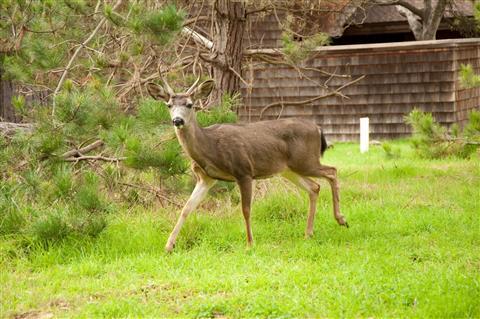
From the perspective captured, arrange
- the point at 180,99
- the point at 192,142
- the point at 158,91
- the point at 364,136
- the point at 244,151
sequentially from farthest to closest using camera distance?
the point at 364,136 → the point at 244,151 → the point at 158,91 → the point at 192,142 → the point at 180,99

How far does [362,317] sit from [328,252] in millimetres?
2189

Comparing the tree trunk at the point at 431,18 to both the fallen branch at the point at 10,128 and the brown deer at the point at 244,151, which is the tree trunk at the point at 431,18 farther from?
the fallen branch at the point at 10,128

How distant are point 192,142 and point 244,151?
0.67 metres

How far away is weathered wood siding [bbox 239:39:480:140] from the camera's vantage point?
19.5 metres

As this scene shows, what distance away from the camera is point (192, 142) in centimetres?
892

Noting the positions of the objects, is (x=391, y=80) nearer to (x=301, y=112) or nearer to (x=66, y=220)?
(x=301, y=112)

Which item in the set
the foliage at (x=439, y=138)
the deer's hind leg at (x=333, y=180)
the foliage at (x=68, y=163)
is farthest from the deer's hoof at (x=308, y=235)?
the foliage at (x=439, y=138)

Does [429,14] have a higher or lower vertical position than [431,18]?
higher

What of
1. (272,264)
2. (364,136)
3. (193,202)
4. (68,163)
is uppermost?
(68,163)

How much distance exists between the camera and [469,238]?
8.88 metres

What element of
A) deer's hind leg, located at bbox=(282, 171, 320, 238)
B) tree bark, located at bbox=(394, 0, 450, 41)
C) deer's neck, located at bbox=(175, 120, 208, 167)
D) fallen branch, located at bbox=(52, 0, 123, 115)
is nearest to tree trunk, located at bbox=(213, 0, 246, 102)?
fallen branch, located at bbox=(52, 0, 123, 115)

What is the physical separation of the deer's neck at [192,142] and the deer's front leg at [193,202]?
12.2 inches

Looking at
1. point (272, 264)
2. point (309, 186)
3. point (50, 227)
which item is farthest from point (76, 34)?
point (272, 264)

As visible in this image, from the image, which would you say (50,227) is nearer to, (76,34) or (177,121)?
(177,121)
